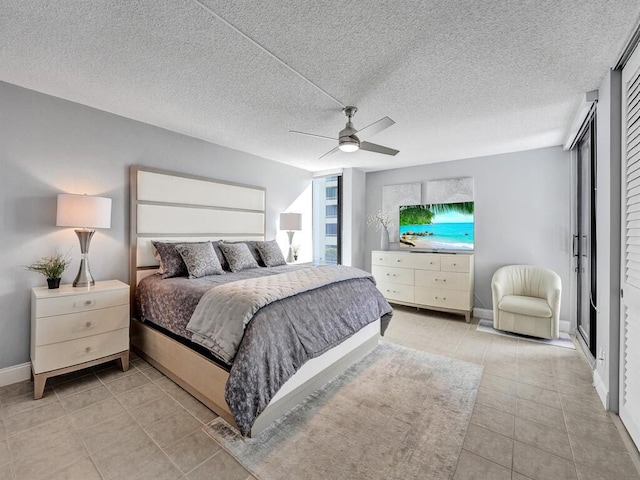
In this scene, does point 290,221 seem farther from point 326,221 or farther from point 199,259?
point 199,259

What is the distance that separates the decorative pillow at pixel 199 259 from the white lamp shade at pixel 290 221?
1.55 metres

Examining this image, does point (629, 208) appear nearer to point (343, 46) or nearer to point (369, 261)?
point (343, 46)

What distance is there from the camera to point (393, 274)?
478 cm

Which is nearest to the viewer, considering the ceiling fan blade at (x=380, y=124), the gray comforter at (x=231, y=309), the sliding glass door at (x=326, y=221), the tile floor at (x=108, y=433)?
the tile floor at (x=108, y=433)

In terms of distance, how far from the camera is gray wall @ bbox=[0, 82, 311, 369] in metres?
2.44

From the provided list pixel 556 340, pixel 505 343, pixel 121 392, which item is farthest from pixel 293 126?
pixel 556 340

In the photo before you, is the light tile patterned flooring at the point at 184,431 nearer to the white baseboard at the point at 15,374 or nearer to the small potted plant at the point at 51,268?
the white baseboard at the point at 15,374

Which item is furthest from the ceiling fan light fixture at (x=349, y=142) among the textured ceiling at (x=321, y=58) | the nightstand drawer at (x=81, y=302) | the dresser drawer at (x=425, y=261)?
the dresser drawer at (x=425, y=261)

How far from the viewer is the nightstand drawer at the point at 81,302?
2258mm

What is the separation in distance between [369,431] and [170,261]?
8.11 ft

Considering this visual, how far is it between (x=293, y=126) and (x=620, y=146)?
9.15 feet

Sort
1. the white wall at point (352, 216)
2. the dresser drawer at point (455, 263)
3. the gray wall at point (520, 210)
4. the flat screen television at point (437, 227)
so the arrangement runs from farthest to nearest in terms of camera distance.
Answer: the white wall at point (352, 216) → the flat screen television at point (437, 227) → the dresser drawer at point (455, 263) → the gray wall at point (520, 210)

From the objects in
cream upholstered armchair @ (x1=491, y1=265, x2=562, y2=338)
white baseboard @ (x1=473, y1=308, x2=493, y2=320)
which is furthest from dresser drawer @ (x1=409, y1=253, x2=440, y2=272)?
white baseboard @ (x1=473, y1=308, x2=493, y2=320)

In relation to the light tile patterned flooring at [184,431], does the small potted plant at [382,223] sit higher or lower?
higher
